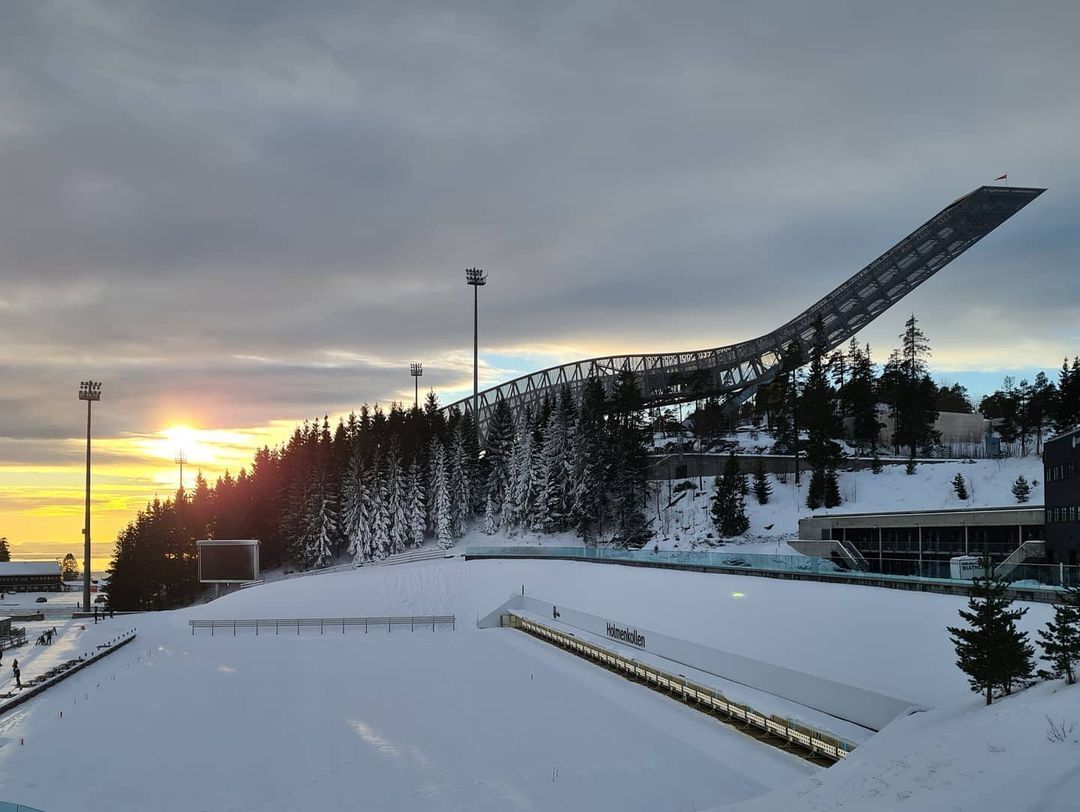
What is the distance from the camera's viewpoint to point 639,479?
70.6 meters

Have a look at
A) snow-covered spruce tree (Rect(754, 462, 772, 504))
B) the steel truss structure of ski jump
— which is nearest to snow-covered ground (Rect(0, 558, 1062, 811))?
snow-covered spruce tree (Rect(754, 462, 772, 504))

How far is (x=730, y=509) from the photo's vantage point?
200ft

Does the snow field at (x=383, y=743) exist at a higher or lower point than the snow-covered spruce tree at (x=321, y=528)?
lower

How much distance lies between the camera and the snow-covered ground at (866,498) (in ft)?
196

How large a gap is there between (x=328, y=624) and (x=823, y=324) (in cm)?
5750

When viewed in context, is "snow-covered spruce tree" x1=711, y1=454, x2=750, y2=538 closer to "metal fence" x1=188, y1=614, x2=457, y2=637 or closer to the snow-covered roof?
"metal fence" x1=188, y1=614, x2=457, y2=637

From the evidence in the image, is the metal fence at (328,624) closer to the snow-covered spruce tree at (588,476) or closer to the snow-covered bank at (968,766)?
the snow-covered spruce tree at (588,476)

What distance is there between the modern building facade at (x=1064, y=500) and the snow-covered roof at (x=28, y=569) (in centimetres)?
12101

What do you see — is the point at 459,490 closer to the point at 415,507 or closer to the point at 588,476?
the point at 415,507

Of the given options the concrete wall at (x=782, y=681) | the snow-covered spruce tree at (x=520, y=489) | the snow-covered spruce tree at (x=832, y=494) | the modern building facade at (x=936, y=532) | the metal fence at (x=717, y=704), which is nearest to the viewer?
the metal fence at (x=717, y=704)

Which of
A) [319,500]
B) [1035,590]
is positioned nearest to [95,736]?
[1035,590]

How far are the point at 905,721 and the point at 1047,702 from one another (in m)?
4.25

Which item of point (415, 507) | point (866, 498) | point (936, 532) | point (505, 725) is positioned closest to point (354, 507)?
point (415, 507)

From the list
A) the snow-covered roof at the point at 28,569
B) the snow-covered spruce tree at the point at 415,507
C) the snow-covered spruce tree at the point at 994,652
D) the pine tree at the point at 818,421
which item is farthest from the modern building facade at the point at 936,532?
the snow-covered roof at the point at 28,569
